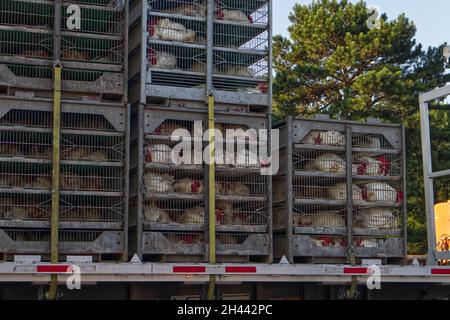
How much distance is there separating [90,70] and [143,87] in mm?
871

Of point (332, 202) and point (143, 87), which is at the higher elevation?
point (143, 87)

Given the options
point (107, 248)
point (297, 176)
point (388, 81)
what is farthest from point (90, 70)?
point (388, 81)

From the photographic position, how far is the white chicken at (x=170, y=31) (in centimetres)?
1311

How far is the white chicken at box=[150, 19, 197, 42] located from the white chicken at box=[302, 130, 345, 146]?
2.50 meters

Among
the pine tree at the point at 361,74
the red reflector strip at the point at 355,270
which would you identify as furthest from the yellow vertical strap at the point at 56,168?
the pine tree at the point at 361,74

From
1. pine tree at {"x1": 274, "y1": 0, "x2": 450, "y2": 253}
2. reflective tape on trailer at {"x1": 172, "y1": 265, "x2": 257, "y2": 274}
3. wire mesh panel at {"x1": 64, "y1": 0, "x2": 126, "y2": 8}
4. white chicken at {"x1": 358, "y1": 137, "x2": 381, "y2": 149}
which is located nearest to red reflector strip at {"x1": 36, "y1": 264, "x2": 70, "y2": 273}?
reflective tape on trailer at {"x1": 172, "y1": 265, "x2": 257, "y2": 274}

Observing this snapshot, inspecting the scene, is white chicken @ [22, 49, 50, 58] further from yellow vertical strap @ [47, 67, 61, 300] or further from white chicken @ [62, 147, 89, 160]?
white chicken @ [62, 147, 89, 160]

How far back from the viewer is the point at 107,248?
12203 millimetres

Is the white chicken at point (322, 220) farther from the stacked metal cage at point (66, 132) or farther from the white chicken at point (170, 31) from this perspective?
the white chicken at point (170, 31)

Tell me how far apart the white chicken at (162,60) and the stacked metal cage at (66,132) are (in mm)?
454

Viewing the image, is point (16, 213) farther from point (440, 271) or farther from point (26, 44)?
point (440, 271)

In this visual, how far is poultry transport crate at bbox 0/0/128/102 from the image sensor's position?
41.1 ft

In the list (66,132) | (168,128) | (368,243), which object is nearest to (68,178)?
(66,132)
